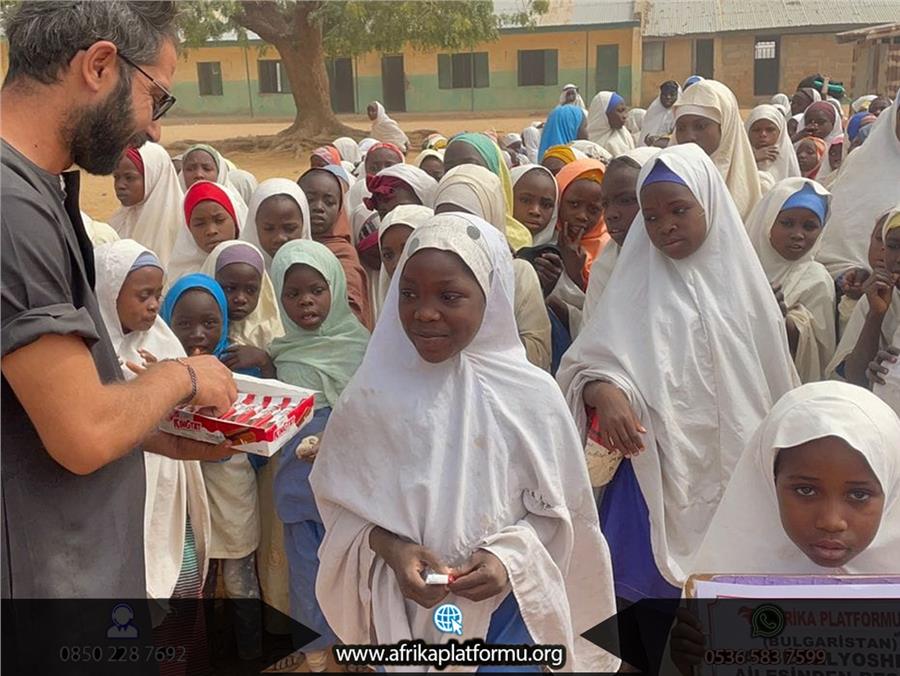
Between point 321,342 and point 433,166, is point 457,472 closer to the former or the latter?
point 321,342

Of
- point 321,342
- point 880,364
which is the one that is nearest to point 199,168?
point 321,342

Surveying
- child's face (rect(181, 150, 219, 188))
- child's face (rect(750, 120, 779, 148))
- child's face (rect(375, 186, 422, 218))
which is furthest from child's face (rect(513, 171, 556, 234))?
child's face (rect(750, 120, 779, 148))

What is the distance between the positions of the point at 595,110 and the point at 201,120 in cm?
2836

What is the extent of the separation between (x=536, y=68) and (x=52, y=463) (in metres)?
35.1

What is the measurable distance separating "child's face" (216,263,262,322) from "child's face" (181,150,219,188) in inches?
111

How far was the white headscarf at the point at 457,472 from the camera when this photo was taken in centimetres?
235

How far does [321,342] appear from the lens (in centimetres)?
380

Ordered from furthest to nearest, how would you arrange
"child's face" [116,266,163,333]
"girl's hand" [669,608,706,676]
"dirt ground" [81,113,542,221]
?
"dirt ground" [81,113,542,221], "child's face" [116,266,163,333], "girl's hand" [669,608,706,676]

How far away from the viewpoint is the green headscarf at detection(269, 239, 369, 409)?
371cm

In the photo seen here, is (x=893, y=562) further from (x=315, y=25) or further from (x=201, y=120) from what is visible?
(x=201, y=120)

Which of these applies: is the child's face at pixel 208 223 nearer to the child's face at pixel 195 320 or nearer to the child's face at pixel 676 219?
the child's face at pixel 195 320

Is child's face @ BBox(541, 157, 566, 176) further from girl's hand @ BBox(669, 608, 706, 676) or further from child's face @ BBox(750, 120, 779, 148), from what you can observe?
girl's hand @ BBox(669, 608, 706, 676)

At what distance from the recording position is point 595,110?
1083 cm

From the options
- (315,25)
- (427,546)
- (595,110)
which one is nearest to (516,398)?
(427,546)
